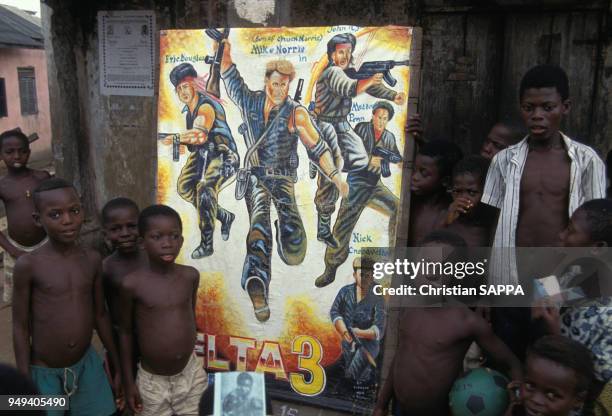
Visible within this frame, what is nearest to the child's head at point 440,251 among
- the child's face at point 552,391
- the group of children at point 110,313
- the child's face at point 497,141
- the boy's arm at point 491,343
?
the boy's arm at point 491,343

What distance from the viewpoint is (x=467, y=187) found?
2.73m

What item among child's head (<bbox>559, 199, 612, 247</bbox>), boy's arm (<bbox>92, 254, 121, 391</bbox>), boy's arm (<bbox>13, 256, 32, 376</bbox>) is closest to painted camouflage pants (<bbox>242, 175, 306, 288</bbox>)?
boy's arm (<bbox>92, 254, 121, 391</bbox>)

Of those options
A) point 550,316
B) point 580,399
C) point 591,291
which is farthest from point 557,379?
point 591,291

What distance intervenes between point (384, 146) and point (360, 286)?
0.68 m

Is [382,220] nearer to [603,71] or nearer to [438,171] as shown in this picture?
[438,171]

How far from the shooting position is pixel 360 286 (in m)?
2.76

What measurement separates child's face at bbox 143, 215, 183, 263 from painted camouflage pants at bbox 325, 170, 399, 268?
2.45ft

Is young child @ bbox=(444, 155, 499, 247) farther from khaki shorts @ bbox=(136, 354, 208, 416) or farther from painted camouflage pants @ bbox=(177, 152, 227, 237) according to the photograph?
khaki shorts @ bbox=(136, 354, 208, 416)

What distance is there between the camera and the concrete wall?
39.4 feet

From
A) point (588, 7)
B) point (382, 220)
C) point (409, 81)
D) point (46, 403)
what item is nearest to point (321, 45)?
point (409, 81)

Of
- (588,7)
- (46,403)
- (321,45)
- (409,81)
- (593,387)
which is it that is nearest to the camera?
(593,387)

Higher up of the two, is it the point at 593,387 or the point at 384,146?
the point at 384,146

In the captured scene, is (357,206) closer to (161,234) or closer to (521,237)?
(521,237)

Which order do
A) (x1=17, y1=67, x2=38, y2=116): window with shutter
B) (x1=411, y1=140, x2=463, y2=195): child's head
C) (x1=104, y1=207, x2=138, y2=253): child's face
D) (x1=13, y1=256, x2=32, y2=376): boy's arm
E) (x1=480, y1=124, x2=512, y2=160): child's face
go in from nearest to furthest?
1. (x1=13, y1=256, x2=32, y2=376): boy's arm
2. (x1=104, y1=207, x2=138, y2=253): child's face
3. (x1=411, y1=140, x2=463, y2=195): child's head
4. (x1=480, y1=124, x2=512, y2=160): child's face
5. (x1=17, y1=67, x2=38, y2=116): window with shutter
